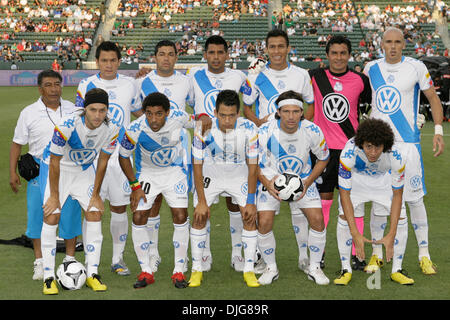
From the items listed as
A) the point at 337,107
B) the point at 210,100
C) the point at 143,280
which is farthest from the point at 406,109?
the point at 143,280

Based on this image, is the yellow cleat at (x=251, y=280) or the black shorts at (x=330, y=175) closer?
the yellow cleat at (x=251, y=280)

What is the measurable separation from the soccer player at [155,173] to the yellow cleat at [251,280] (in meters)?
0.62

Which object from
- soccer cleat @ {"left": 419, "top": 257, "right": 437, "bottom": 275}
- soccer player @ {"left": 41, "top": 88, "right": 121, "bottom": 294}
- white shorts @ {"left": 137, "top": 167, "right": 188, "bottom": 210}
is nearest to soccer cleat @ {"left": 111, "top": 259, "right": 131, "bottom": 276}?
soccer player @ {"left": 41, "top": 88, "right": 121, "bottom": 294}

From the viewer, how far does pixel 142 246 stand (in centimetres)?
571

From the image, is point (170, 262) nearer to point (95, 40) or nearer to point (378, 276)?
point (378, 276)

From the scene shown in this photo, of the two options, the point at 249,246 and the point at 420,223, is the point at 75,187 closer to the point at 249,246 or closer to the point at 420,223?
the point at 249,246

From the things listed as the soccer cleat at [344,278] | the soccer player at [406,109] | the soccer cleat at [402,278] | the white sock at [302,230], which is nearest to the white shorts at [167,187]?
the white sock at [302,230]

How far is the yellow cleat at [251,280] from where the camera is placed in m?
5.56

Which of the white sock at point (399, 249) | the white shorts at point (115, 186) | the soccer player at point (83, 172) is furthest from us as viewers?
the white shorts at point (115, 186)

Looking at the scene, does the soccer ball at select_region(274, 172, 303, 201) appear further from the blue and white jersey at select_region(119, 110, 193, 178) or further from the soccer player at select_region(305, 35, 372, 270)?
the blue and white jersey at select_region(119, 110, 193, 178)

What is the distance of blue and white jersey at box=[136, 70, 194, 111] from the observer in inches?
260

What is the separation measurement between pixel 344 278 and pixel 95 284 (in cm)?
241

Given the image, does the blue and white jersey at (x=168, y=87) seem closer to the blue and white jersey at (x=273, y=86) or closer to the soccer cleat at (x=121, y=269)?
the blue and white jersey at (x=273, y=86)

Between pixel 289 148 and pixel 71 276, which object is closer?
pixel 71 276
